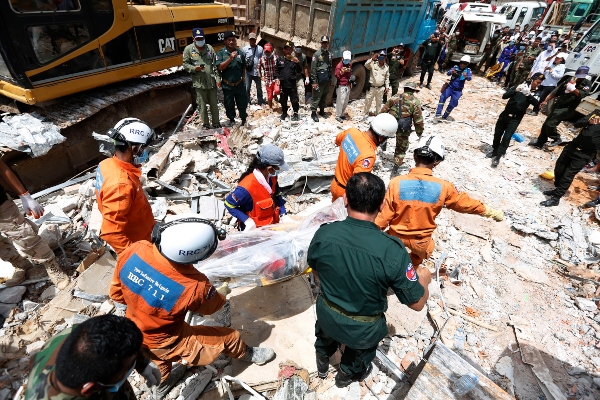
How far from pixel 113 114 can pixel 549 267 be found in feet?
25.7

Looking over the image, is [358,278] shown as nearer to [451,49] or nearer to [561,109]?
[561,109]

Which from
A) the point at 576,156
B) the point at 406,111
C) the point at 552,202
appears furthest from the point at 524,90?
the point at 406,111

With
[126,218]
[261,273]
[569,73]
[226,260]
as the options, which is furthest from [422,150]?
[569,73]

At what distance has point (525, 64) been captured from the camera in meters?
10.5

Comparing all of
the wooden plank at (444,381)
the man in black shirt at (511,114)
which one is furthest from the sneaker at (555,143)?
the wooden plank at (444,381)

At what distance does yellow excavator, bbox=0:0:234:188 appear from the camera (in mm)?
4320

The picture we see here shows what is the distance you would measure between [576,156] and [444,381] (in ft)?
17.1

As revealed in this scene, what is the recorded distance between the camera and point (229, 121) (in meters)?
7.40

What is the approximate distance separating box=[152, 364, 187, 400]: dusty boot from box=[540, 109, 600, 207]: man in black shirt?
6.35m

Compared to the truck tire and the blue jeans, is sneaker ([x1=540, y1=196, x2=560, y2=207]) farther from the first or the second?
the truck tire

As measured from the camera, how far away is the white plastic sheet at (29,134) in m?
4.40

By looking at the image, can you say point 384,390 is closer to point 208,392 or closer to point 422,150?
point 208,392

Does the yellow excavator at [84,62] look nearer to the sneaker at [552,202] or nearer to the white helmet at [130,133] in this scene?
the white helmet at [130,133]

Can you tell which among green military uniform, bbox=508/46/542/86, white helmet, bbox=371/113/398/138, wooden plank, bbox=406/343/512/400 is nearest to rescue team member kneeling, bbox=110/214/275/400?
wooden plank, bbox=406/343/512/400
